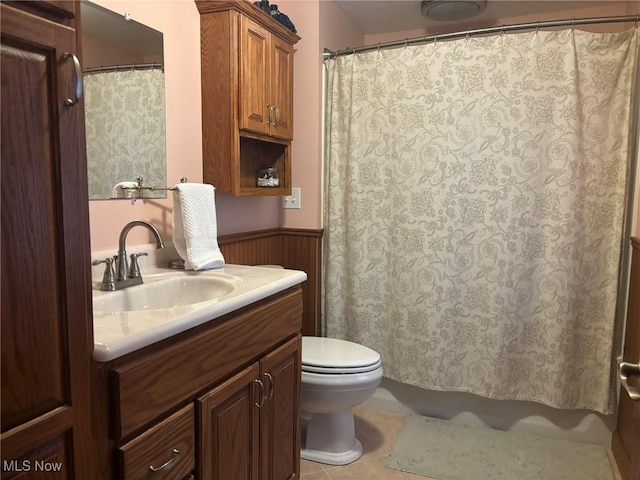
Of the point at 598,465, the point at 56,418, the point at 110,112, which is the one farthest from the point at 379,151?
the point at 56,418

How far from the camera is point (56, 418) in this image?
0.73 meters

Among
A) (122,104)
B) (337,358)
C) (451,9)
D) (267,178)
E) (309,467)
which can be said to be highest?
(451,9)

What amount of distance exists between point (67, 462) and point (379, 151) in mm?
1867

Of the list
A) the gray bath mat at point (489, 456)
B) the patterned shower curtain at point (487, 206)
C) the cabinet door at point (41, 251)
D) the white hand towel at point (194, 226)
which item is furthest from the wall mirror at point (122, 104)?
the gray bath mat at point (489, 456)

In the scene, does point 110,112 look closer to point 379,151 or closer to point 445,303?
point 379,151

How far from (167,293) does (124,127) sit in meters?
0.56

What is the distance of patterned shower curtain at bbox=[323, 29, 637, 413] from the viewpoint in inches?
76.7

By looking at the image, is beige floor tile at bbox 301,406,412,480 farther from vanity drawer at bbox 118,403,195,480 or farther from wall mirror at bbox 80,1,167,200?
wall mirror at bbox 80,1,167,200

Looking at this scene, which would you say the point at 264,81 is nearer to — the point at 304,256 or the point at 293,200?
the point at 293,200

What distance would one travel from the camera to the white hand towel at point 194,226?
1.57m

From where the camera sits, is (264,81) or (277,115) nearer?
(264,81)

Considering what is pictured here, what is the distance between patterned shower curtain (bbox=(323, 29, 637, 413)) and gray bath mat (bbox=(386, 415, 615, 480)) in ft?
0.65

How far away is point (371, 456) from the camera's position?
2027 mm

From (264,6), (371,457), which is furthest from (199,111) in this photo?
(371,457)
